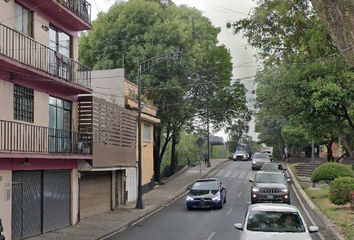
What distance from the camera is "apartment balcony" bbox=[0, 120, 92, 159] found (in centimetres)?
1767

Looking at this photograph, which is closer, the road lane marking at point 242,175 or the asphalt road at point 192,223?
the asphalt road at point 192,223

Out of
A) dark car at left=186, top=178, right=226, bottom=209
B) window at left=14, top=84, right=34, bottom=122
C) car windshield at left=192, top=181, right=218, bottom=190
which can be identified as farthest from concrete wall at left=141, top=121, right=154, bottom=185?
window at left=14, top=84, right=34, bottom=122

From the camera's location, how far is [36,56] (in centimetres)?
2023

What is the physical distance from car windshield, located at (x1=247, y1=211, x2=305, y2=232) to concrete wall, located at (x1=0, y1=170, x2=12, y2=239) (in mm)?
8690

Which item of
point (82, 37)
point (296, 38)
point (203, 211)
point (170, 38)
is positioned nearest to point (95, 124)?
point (203, 211)

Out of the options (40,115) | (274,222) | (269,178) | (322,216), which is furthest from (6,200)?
(269,178)

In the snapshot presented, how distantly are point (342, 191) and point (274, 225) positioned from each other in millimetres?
11961

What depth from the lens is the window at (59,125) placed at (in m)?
22.1

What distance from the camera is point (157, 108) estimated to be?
129 ft

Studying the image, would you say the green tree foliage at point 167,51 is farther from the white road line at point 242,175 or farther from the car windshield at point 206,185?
the car windshield at point 206,185

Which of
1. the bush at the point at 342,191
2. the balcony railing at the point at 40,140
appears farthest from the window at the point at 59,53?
the bush at the point at 342,191

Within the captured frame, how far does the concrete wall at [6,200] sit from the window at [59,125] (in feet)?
11.4

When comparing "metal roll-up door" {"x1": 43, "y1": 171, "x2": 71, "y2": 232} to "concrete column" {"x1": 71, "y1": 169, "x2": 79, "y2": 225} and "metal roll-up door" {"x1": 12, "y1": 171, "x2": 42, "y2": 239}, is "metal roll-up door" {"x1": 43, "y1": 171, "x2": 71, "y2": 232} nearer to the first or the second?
"concrete column" {"x1": 71, "y1": 169, "x2": 79, "y2": 225}

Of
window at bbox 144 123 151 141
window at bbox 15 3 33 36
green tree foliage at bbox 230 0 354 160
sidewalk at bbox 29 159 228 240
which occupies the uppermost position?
window at bbox 15 3 33 36
